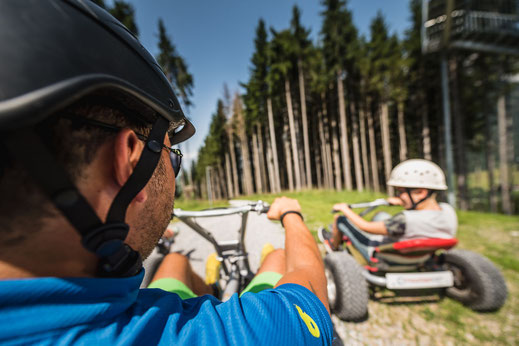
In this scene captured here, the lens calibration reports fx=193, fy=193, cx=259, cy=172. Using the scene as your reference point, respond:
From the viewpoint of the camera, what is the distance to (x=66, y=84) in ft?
1.96

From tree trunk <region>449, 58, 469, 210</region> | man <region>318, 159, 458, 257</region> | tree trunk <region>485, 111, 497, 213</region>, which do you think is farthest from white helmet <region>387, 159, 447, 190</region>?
tree trunk <region>485, 111, 497, 213</region>

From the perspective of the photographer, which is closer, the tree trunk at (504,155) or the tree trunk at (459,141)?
the tree trunk at (459,141)

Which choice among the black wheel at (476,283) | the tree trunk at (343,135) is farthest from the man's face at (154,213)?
the tree trunk at (343,135)

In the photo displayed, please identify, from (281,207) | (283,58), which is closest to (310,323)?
(281,207)

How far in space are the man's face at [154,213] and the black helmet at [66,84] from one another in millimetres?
91

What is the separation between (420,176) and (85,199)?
4.03 metres

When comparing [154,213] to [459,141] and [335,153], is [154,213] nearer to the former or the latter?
[335,153]

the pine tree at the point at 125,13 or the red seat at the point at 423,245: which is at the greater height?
the pine tree at the point at 125,13

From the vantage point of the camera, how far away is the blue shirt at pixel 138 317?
500mm

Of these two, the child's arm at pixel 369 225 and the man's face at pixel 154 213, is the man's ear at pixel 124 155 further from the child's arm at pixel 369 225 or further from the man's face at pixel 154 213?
the child's arm at pixel 369 225

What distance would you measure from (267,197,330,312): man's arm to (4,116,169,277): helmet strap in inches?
38.0

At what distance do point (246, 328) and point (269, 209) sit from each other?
1345 millimetres

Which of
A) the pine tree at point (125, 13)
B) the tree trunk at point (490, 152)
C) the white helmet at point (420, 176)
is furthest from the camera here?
the tree trunk at point (490, 152)

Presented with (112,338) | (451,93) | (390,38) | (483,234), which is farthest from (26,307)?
(390,38)
